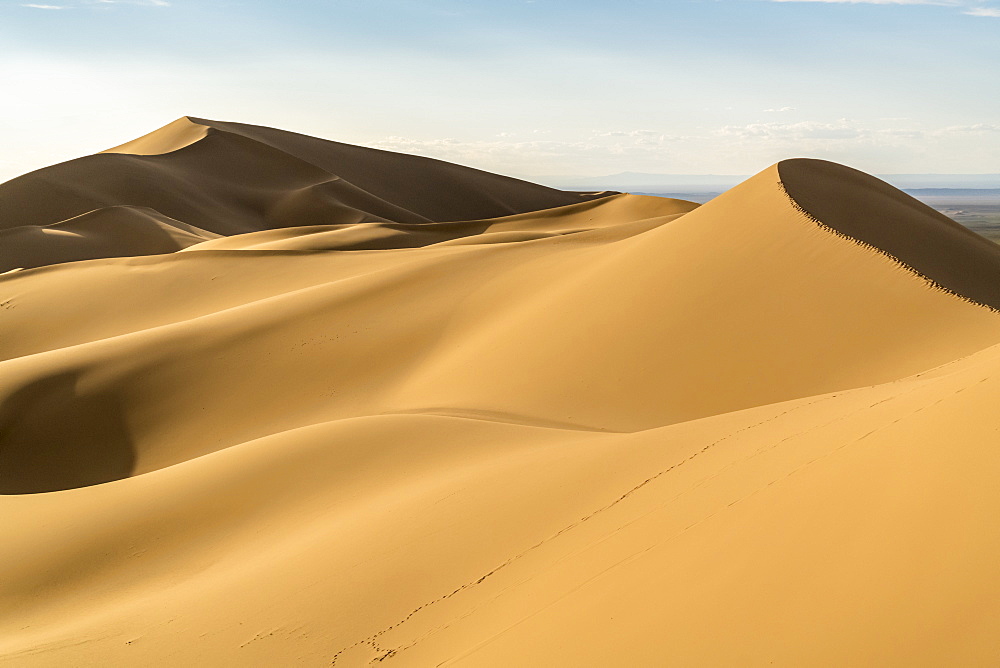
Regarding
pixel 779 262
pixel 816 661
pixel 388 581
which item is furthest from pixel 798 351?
pixel 816 661

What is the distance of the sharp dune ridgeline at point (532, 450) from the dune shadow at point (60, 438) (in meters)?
0.04

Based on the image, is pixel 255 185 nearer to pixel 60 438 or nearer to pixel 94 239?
pixel 94 239

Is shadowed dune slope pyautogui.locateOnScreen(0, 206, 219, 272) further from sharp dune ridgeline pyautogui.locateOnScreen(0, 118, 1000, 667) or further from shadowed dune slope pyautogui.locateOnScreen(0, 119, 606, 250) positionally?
sharp dune ridgeline pyautogui.locateOnScreen(0, 118, 1000, 667)

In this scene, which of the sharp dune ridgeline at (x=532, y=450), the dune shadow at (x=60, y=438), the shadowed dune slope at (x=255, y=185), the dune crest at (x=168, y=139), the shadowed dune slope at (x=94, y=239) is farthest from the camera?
the dune crest at (x=168, y=139)

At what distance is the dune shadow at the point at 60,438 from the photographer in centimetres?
1040

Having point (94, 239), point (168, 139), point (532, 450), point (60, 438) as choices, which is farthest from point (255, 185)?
point (532, 450)

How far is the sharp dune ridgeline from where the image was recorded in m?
3.12

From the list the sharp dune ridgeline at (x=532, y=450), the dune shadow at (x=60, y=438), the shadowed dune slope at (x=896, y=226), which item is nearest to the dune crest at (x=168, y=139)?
the sharp dune ridgeline at (x=532, y=450)

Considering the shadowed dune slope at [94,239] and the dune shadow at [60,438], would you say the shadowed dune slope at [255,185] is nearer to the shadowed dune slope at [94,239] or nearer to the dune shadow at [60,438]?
the shadowed dune slope at [94,239]

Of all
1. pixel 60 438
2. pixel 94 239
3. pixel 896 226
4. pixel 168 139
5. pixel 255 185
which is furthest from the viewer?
pixel 168 139

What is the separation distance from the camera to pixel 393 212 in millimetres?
49469

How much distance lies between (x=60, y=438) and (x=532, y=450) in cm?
779

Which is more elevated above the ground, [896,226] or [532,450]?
[896,226]

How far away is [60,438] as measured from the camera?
11.1m
